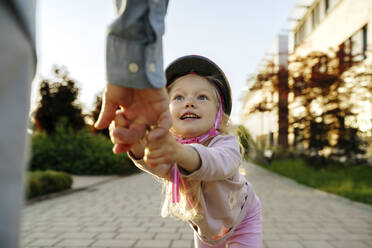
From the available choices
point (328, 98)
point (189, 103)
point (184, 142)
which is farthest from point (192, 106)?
point (328, 98)

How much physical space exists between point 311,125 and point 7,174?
1316 cm

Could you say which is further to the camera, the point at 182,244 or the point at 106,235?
the point at 106,235

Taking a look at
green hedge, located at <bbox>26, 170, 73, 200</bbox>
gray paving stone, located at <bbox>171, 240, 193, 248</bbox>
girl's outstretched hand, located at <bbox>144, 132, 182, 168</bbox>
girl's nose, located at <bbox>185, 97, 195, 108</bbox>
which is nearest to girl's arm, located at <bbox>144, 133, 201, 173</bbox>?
girl's outstretched hand, located at <bbox>144, 132, 182, 168</bbox>

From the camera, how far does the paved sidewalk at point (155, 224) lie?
4102 millimetres

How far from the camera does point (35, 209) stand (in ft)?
21.4

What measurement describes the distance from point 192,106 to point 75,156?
1535 cm

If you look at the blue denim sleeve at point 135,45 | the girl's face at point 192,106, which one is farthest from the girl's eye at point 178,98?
the blue denim sleeve at point 135,45

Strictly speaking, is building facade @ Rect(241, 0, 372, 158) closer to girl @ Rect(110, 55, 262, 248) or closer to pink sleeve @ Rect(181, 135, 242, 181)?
girl @ Rect(110, 55, 262, 248)

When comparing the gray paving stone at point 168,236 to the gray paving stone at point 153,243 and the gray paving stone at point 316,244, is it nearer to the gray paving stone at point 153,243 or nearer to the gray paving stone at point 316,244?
the gray paving stone at point 153,243

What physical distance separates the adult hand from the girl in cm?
38

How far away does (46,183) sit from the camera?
8336 millimetres

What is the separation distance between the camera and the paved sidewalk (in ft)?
13.5

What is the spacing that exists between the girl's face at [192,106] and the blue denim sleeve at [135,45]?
98 centimetres

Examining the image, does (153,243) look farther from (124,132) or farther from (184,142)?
(124,132)
